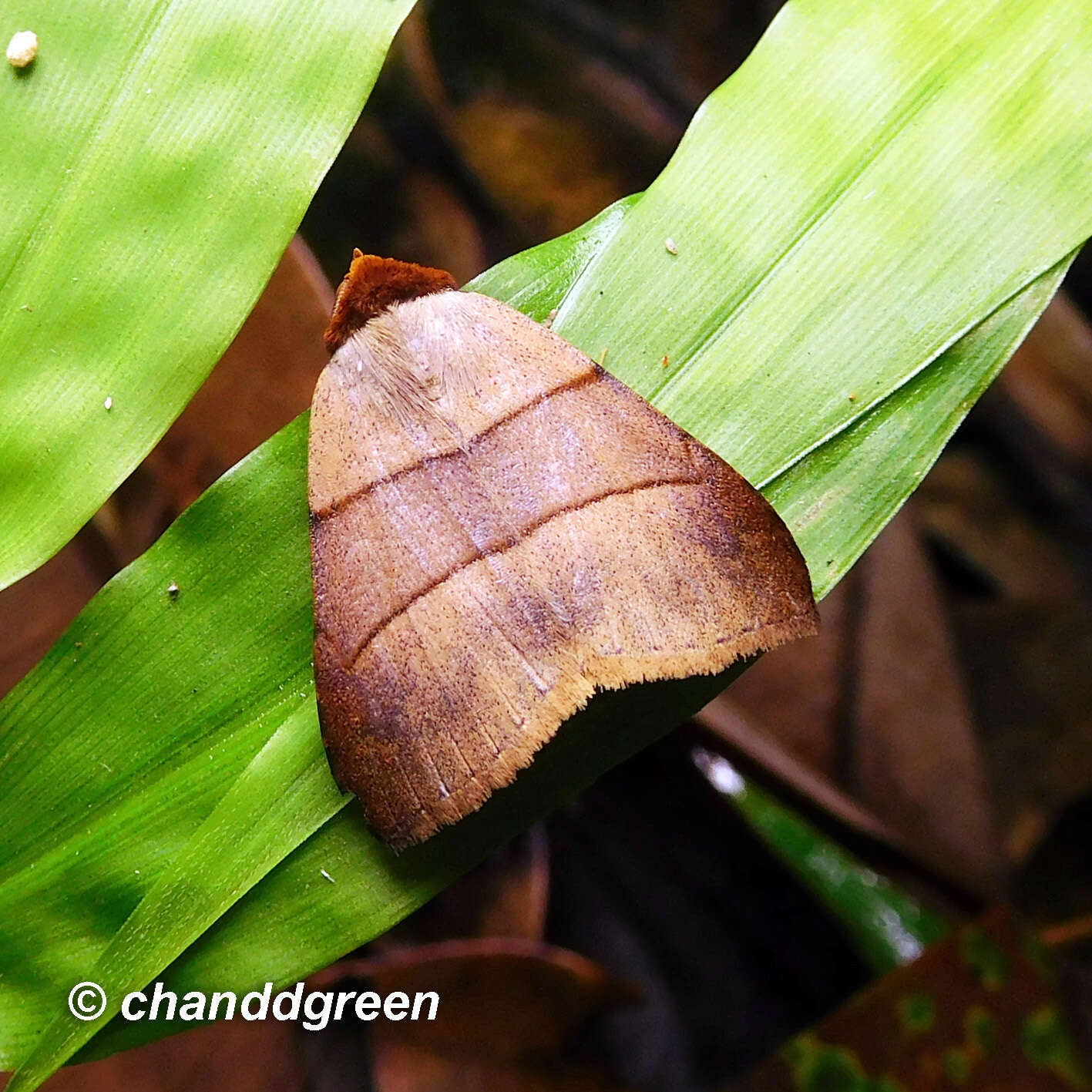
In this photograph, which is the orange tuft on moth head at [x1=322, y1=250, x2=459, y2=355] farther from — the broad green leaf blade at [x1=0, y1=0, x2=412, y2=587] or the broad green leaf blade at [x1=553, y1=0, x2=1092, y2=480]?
the broad green leaf blade at [x1=553, y1=0, x2=1092, y2=480]

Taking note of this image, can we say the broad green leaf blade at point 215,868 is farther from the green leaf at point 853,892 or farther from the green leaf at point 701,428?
the green leaf at point 853,892

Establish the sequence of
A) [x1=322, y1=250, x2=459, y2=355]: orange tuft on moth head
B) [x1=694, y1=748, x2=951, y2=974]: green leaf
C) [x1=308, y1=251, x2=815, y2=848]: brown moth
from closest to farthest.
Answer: [x1=308, y1=251, x2=815, y2=848]: brown moth < [x1=322, y1=250, x2=459, y2=355]: orange tuft on moth head < [x1=694, y1=748, x2=951, y2=974]: green leaf

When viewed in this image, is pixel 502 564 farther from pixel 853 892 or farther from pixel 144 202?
pixel 853 892

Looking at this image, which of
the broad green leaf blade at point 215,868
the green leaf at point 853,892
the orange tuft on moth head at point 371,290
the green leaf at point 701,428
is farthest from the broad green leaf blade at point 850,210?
the green leaf at point 853,892

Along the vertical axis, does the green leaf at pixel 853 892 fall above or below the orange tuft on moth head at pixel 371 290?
below

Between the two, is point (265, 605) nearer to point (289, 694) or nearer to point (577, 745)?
point (289, 694)

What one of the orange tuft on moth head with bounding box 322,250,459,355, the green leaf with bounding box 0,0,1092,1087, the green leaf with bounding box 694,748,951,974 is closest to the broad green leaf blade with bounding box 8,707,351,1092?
the green leaf with bounding box 0,0,1092,1087

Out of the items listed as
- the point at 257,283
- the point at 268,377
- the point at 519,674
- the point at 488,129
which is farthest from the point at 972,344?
the point at 488,129
